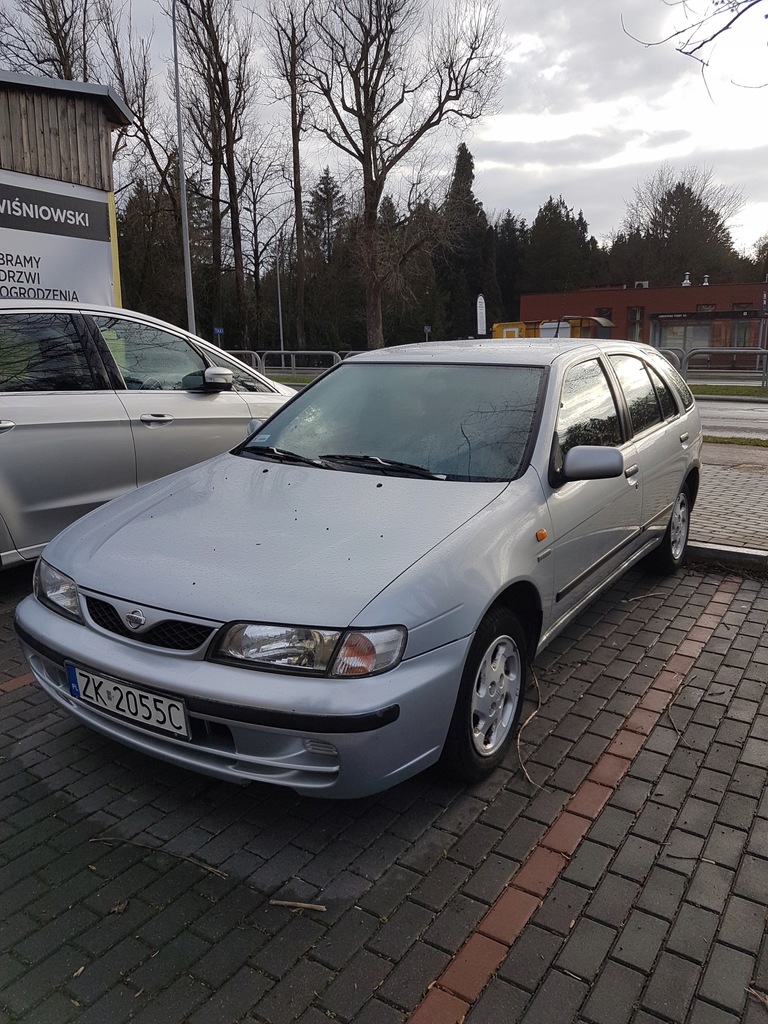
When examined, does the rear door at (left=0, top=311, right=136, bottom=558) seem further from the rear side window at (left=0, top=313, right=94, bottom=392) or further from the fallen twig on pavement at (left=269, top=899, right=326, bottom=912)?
the fallen twig on pavement at (left=269, top=899, right=326, bottom=912)

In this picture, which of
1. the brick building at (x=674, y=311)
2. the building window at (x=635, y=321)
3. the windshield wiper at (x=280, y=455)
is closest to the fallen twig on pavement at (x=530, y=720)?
the windshield wiper at (x=280, y=455)

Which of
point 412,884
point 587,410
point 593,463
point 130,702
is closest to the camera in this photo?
point 412,884

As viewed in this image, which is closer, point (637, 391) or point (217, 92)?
point (637, 391)

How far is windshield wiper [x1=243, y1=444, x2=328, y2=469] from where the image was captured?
3.50 metres

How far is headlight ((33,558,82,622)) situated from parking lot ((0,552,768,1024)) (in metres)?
0.65

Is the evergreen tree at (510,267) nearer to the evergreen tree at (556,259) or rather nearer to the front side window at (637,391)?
the evergreen tree at (556,259)

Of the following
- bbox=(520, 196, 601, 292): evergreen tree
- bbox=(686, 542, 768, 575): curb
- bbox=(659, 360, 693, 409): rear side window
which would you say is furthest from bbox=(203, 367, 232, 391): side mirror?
bbox=(520, 196, 601, 292): evergreen tree

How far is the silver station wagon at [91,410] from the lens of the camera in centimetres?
454

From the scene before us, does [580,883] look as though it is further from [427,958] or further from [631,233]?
[631,233]

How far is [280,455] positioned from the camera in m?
3.65

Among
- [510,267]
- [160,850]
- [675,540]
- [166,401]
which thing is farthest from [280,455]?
[510,267]

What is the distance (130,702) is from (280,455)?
146 cm

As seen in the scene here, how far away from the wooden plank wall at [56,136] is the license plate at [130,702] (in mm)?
7346

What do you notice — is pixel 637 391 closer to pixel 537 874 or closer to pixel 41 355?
pixel 537 874
